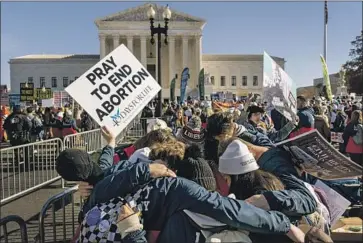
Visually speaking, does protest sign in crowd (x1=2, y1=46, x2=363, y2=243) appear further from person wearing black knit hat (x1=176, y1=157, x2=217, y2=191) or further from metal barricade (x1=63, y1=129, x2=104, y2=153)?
metal barricade (x1=63, y1=129, x2=104, y2=153)

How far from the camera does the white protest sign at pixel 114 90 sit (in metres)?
4.45

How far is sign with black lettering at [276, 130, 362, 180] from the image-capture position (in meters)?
2.50

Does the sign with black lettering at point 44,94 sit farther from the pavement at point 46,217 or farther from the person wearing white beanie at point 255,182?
the person wearing white beanie at point 255,182

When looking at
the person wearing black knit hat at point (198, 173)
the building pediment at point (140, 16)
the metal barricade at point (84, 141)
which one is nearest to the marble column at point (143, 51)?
the building pediment at point (140, 16)

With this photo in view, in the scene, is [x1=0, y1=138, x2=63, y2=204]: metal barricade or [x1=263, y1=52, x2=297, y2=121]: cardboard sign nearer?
[x1=263, y1=52, x2=297, y2=121]: cardboard sign

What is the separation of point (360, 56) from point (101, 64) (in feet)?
243

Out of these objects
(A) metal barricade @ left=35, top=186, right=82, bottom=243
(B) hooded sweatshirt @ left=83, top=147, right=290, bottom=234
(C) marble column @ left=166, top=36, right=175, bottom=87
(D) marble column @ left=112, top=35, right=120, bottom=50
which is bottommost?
(A) metal barricade @ left=35, top=186, right=82, bottom=243

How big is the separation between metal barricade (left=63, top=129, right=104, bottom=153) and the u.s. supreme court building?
66291 millimetres

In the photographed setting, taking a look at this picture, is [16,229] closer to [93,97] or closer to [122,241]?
[93,97]

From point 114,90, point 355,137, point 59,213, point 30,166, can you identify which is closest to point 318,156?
point 114,90

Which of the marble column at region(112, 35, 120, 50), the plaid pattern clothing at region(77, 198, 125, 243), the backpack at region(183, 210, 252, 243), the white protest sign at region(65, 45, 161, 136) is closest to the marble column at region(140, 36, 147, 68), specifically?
the marble column at region(112, 35, 120, 50)

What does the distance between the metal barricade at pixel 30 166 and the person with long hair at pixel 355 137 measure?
5592 mm

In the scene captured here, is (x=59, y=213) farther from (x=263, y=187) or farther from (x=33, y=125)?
(x=33, y=125)

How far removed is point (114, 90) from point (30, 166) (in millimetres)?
5114
